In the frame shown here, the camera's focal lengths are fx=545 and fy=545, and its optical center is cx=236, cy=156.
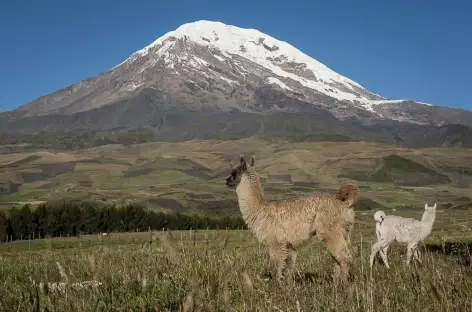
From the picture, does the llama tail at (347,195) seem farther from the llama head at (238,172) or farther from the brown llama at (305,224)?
the llama head at (238,172)

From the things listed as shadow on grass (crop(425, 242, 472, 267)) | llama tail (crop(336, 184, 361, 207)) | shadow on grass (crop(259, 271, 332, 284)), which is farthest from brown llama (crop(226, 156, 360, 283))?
shadow on grass (crop(425, 242, 472, 267))

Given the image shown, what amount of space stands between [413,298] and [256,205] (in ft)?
19.9

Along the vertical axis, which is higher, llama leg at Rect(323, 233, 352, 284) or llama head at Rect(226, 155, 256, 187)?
llama head at Rect(226, 155, 256, 187)

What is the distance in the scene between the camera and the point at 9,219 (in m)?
101

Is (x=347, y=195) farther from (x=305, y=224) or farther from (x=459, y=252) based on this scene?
(x=459, y=252)

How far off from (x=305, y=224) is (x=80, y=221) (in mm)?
97055

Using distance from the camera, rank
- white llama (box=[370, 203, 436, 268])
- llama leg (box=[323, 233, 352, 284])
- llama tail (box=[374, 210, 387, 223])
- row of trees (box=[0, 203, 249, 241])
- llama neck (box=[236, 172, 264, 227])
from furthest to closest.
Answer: row of trees (box=[0, 203, 249, 241])
llama tail (box=[374, 210, 387, 223])
white llama (box=[370, 203, 436, 268])
llama neck (box=[236, 172, 264, 227])
llama leg (box=[323, 233, 352, 284])

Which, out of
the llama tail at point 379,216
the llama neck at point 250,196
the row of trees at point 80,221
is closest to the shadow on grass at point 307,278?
the llama neck at point 250,196

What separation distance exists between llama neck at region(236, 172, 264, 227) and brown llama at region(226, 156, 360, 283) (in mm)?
43

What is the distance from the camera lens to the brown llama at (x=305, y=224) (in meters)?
11.5

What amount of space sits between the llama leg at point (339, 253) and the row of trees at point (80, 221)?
8560 cm

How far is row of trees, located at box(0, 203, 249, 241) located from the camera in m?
100

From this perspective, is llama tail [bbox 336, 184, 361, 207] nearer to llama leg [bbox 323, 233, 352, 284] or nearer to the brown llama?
the brown llama

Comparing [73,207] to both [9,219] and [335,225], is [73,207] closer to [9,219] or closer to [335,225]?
[9,219]
